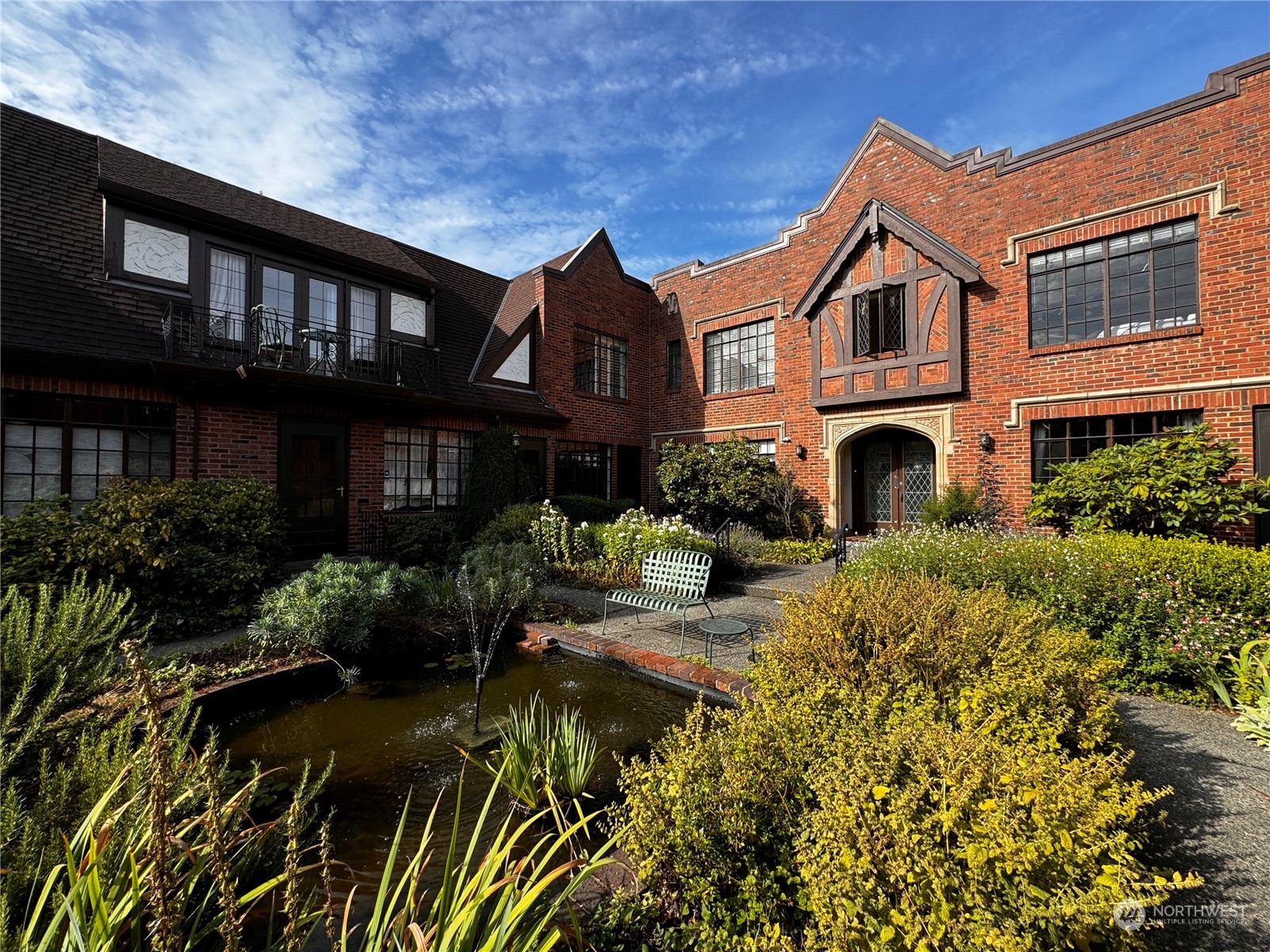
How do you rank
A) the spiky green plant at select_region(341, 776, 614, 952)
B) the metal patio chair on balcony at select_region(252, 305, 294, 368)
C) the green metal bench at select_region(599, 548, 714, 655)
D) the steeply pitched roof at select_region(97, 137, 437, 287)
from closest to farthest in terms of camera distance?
the spiky green plant at select_region(341, 776, 614, 952) < the green metal bench at select_region(599, 548, 714, 655) < the steeply pitched roof at select_region(97, 137, 437, 287) < the metal patio chair on balcony at select_region(252, 305, 294, 368)

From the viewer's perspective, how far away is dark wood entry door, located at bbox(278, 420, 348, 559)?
9406 millimetres

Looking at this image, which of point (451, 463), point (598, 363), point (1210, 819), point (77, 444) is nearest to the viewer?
point (1210, 819)

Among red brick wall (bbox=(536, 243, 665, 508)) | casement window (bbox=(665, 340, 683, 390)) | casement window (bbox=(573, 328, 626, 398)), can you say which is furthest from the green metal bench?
casement window (bbox=(665, 340, 683, 390))

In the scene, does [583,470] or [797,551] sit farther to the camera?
[583,470]

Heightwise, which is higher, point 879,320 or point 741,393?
point 879,320

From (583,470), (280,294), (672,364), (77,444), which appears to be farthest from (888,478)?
(77,444)

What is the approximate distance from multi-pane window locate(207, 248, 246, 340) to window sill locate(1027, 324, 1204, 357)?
47.0 ft

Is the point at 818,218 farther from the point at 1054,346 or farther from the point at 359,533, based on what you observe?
the point at 359,533

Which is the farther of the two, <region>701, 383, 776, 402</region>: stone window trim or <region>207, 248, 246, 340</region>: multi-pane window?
<region>701, 383, 776, 402</region>: stone window trim

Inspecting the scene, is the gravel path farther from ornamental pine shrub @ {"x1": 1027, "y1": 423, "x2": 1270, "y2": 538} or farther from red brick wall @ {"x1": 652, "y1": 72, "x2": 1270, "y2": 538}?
red brick wall @ {"x1": 652, "y1": 72, "x2": 1270, "y2": 538}

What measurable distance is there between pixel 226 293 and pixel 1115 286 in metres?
15.5

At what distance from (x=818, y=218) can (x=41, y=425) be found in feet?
49.3

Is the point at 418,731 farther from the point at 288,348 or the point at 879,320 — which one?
the point at 879,320

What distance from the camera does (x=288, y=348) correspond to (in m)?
9.25
